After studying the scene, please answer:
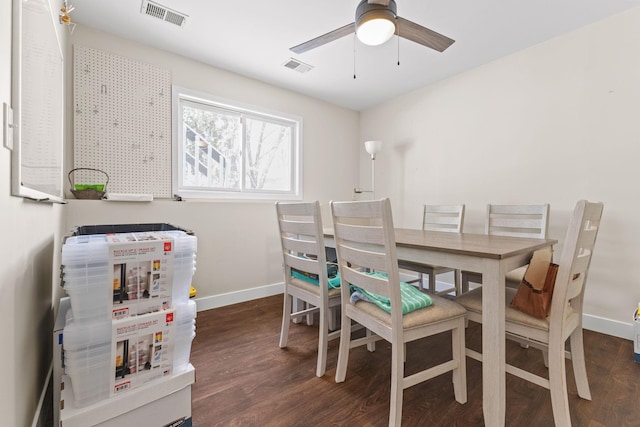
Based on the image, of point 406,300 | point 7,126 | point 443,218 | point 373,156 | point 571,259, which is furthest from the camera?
point 373,156

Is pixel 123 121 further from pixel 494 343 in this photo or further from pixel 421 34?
pixel 494 343

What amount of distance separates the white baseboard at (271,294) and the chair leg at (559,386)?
1.54 metres

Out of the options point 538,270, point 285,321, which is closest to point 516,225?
point 538,270

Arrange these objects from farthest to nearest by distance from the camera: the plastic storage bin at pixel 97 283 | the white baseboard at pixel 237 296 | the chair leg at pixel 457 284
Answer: the white baseboard at pixel 237 296 < the chair leg at pixel 457 284 < the plastic storage bin at pixel 97 283

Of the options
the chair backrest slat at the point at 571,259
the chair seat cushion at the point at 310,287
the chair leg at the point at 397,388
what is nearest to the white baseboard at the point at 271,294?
the chair seat cushion at the point at 310,287

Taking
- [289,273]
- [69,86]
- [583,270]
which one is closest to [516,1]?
[583,270]

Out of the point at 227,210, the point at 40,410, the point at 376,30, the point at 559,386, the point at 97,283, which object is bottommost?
the point at 40,410

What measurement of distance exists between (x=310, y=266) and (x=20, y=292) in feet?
3.94

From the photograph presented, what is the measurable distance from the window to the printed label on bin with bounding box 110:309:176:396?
187 centimetres

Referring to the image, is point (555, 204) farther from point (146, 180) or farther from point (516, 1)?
point (146, 180)

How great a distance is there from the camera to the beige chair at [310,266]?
5.25 ft

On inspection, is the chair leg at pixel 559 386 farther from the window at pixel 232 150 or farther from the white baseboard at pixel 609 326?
the window at pixel 232 150

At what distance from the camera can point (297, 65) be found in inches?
109

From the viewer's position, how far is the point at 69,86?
210 cm
